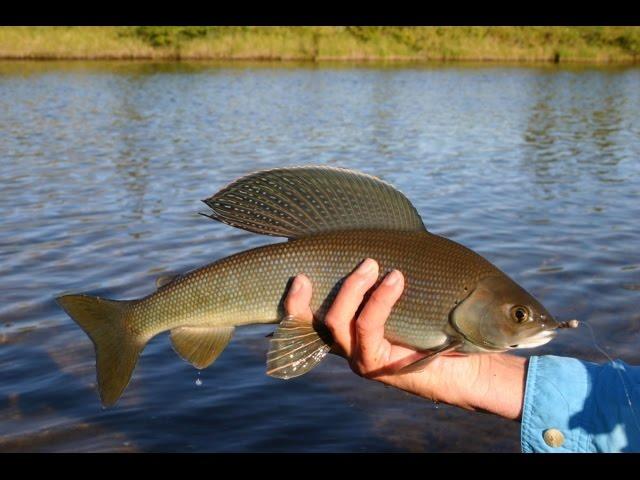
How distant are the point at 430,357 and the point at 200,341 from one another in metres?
0.95

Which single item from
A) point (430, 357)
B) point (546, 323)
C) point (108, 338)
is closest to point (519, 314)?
point (546, 323)

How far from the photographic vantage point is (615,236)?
405 inches

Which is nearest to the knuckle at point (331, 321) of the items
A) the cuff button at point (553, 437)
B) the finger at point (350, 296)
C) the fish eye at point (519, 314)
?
the finger at point (350, 296)

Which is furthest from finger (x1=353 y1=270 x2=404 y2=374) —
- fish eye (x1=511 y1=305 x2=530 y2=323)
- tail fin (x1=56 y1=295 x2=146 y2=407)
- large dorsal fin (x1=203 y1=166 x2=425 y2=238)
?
tail fin (x1=56 y1=295 x2=146 y2=407)

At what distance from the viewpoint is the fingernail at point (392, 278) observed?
114 inches

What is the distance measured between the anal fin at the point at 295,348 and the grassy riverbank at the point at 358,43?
45260 millimetres

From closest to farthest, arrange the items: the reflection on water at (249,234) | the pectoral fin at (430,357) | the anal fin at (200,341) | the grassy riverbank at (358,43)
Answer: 1. the pectoral fin at (430,357)
2. the anal fin at (200,341)
3. the reflection on water at (249,234)
4. the grassy riverbank at (358,43)

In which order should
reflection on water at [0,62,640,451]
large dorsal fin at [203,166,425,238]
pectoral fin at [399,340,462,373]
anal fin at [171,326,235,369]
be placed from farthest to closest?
reflection on water at [0,62,640,451]
anal fin at [171,326,235,369]
large dorsal fin at [203,166,425,238]
pectoral fin at [399,340,462,373]

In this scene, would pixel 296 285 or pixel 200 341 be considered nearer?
pixel 296 285

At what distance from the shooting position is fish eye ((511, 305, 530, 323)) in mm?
2910

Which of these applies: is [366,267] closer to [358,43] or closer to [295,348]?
[295,348]

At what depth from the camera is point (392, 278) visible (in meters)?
2.91

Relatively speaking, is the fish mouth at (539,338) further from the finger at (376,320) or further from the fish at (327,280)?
the finger at (376,320)

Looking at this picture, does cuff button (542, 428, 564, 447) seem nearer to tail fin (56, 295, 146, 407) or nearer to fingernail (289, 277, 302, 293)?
fingernail (289, 277, 302, 293)
